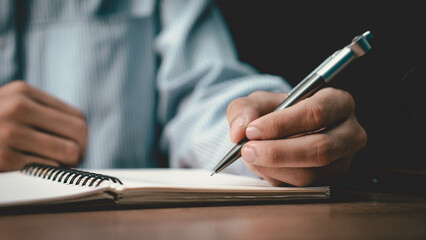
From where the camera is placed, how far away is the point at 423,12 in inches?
21.4

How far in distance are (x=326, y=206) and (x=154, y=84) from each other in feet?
2.21

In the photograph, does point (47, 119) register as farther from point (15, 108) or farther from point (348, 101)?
point (348, 101)

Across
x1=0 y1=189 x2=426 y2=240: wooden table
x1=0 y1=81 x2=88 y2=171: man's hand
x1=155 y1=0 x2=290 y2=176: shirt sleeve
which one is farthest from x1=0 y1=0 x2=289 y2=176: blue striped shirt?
x1=0 y1=189 x2=426 y2=240: wooden table

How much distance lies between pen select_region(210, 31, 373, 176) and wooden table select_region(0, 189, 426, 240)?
6 centimetres

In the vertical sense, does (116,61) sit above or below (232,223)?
above

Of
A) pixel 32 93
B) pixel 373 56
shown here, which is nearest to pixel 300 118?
pixel 373 56

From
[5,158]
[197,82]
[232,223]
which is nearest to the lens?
[232,223]

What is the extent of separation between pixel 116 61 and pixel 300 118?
2.08 feet

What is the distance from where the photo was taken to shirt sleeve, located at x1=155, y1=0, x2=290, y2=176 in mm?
652

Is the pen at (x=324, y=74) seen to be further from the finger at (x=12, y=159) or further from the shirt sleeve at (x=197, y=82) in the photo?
the finger at (x=12, y=159)

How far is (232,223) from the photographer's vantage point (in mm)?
239

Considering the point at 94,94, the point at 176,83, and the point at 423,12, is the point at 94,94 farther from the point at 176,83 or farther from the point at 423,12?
the point at 423,12

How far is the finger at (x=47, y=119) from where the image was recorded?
0.55 m

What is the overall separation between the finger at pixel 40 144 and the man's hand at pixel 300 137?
32cm
